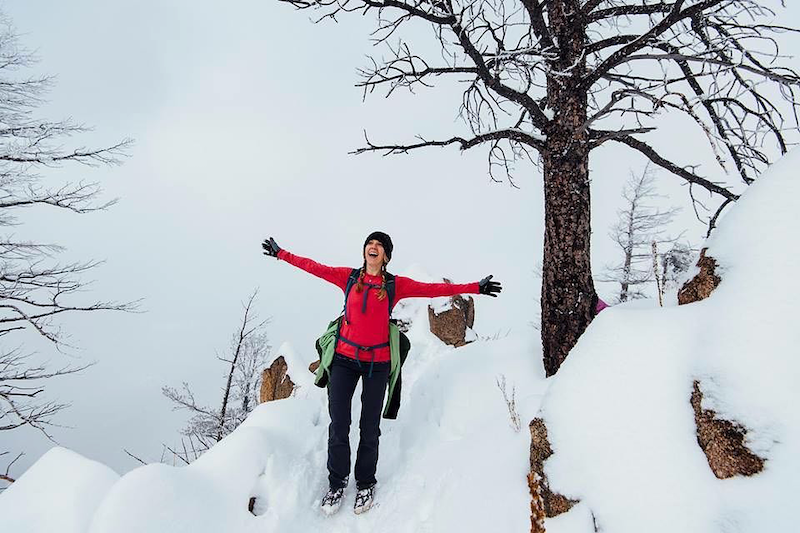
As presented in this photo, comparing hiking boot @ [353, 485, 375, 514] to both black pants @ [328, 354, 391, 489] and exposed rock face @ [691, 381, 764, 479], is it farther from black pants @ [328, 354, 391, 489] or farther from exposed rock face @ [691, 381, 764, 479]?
exposed rock face @ [691, 381, 764, 479]

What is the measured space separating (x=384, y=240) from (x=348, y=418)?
1.72m

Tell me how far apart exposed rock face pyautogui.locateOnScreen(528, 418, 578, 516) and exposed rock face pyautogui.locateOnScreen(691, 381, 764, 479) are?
675 mm

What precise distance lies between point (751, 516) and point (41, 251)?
11.2 metres

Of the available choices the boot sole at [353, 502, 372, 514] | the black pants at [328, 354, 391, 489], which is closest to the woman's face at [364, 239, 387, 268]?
the black pants at [328, 354, 391, 489]

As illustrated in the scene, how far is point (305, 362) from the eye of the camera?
12.0 m

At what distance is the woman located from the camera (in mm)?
3492

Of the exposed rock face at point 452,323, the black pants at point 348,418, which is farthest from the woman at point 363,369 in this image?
the exposed rock face at point 452,323

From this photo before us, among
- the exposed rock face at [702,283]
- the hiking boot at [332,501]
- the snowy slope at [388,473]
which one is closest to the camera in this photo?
the exposed rock face at [702,283]

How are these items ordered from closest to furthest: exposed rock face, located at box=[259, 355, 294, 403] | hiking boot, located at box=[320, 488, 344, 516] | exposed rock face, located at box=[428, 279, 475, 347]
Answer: hiking boot, located at box=[320, 488, 344, 516] → exposed rock face, located at box=[428, 279, 475, 347] → exposed rock face, located at box=[259, 355, 294, 403]

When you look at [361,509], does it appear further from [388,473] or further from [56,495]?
[56,495]

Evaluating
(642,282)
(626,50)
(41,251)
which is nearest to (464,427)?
(626,50)

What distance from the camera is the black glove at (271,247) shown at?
4.09m

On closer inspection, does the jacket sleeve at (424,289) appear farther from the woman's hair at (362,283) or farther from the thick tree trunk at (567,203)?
the thick tree trunk at (567,203)

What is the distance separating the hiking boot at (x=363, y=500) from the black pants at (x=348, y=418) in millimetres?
53
